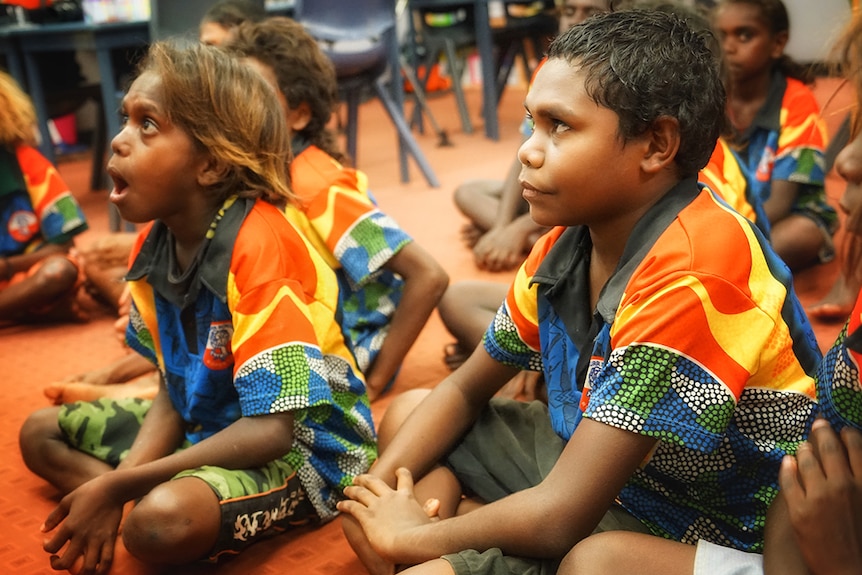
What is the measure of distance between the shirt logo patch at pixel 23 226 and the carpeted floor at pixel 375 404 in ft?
0.84

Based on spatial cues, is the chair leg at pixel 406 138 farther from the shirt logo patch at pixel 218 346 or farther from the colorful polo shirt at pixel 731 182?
the shirt logo patch at pixel 218 346

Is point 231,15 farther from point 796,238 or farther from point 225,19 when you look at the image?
point 796,238

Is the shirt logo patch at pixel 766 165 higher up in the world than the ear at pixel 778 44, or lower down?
lower down

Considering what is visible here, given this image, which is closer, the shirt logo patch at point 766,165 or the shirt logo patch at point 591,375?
the shirt logo patch at point 591,375

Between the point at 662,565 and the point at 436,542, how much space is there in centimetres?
27

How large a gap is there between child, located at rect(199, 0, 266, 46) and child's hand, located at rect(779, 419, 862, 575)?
6.68 feet

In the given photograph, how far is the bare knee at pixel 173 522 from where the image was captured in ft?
4.25

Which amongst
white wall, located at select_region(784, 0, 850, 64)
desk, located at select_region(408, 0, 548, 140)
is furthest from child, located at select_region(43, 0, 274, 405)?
white wall, located at select_region(784, 0, 850, 64)

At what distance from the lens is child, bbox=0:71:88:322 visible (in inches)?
102

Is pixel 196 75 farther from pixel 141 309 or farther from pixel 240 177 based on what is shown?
pixel 141 309

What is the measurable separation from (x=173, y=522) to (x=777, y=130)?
1.86 m

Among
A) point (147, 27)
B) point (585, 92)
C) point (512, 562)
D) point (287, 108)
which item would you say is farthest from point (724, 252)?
point (147, 27)

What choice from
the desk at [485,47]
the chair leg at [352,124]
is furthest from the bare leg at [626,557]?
the desk at [485,47]

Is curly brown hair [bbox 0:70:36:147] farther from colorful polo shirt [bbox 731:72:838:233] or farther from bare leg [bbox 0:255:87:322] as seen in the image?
colorful polo shirt [bbox 731:72:838:233]
